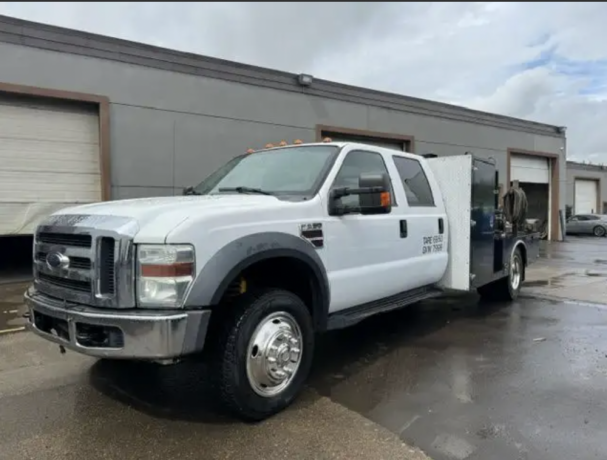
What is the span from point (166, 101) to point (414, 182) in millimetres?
8154

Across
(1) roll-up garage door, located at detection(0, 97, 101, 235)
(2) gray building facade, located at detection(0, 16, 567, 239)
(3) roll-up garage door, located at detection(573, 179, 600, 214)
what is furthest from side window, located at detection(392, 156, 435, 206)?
(3) roll-up garage door, located at detection(573, 179, 600, 214)

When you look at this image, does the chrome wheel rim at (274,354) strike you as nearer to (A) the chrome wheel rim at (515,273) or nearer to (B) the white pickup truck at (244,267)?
(B) the white pickup truck at (244,267)

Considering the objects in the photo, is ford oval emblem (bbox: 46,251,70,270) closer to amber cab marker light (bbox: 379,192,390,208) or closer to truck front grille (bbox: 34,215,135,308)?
truck front grille (bbox: 34,215,135,308)

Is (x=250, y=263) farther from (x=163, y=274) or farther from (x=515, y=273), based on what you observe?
(x=515, y=273)

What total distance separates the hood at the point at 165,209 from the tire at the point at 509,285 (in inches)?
196

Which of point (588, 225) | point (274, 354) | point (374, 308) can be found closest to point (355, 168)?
point (374, 308)

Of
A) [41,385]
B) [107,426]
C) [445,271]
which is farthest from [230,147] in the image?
[107,426]

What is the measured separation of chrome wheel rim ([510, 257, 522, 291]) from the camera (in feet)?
25.6

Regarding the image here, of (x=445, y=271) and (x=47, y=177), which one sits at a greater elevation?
(x=47, y=177)

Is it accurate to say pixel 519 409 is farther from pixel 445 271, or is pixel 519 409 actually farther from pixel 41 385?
pixel 41 385

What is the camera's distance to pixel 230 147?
12984mm

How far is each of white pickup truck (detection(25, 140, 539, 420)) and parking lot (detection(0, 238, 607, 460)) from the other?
1.25 feet

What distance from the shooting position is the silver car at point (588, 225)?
96.1 feet

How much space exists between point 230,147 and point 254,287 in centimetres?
976
